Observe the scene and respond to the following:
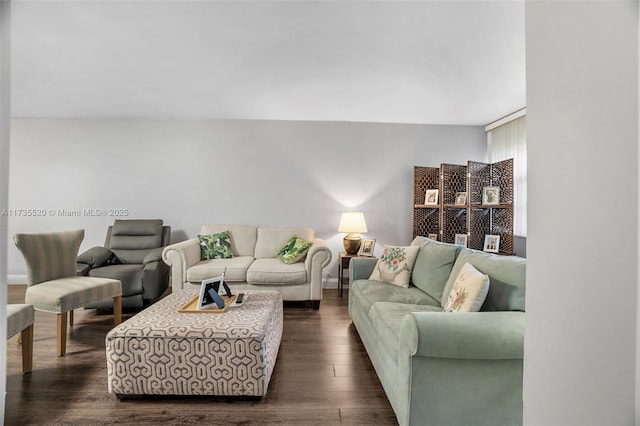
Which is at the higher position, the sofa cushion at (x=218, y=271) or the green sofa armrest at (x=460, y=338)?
the green sofa armrest at (x=460, y=338)

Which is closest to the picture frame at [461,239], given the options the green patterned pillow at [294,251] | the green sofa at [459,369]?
the green patterned pillow at [294,251]

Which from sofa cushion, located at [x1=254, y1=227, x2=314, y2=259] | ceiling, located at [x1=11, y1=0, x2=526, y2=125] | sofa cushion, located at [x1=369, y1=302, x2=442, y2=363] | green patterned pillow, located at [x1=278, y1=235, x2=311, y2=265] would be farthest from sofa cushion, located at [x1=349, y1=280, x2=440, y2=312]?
ceiling, located at [x1=11, y1=0, x2=526, y2=125]

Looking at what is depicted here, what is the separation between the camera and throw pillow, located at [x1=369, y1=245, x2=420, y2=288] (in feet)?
9.34

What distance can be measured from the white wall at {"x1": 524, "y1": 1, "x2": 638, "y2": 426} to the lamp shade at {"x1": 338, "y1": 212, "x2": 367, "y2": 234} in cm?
366

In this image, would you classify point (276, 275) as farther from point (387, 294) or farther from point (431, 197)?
point (431, 197)

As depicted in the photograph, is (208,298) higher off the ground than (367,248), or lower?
lower

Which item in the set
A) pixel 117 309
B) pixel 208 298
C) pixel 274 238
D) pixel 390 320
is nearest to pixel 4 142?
pixel 390 320

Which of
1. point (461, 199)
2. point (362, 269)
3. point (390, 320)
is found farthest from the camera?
point (461, 199)

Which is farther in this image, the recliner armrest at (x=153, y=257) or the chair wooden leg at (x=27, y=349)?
the recliner armrest at (x=153, y=257)

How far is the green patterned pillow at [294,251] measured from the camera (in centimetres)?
396

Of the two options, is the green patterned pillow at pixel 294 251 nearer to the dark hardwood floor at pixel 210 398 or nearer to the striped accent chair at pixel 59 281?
the dark hardwood floor at pixel 210 398

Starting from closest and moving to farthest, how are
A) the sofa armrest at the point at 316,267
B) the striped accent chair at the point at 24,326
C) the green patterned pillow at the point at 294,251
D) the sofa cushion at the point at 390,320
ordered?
the sofa cushion at the point at 390,320
the striped accent chair at the point at 24,326
the sofa armrest at the point at 316,267
the green patterned pillow at the point at 294,251

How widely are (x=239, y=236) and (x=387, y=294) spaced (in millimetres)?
2504

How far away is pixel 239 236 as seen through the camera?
4434mm
